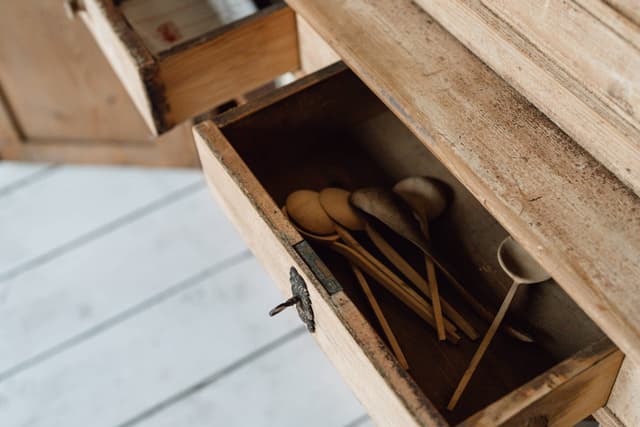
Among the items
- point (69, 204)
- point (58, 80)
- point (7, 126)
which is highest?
point (58, 80)

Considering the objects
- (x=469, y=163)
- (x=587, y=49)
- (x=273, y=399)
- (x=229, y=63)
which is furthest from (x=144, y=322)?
(x=587, y=49)

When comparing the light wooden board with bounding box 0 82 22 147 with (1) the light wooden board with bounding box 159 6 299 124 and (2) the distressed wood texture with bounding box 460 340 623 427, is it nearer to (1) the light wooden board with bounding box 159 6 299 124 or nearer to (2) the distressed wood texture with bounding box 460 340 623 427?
(1) the light wooden board with bounding box 159 6 299 124

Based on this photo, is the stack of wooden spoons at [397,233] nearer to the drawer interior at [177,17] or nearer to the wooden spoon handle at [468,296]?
the wooden spoon handle at [468,296]

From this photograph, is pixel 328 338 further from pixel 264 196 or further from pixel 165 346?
pixel 165 346

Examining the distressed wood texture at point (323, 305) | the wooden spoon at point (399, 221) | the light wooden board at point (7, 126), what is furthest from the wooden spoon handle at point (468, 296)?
the light wooden board at point (7, 126)

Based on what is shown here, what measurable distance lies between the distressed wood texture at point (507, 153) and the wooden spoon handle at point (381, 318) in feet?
0.69

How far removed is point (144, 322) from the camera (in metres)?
1.46

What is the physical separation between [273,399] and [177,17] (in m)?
0.65

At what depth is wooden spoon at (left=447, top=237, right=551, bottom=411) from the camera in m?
0.79

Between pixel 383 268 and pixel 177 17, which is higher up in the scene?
pixel 177 17

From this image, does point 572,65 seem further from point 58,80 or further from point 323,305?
point 58,80

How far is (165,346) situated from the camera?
1425mm

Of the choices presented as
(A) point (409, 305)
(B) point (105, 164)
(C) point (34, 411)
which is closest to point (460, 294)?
→ (A) point (409, 305)

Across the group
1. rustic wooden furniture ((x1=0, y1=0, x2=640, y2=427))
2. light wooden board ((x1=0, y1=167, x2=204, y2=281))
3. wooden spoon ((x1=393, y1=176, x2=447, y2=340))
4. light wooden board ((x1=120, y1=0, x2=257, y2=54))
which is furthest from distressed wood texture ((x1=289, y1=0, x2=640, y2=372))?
light wooden board ((x1=0, y1=167, x2=204, y2=281))
